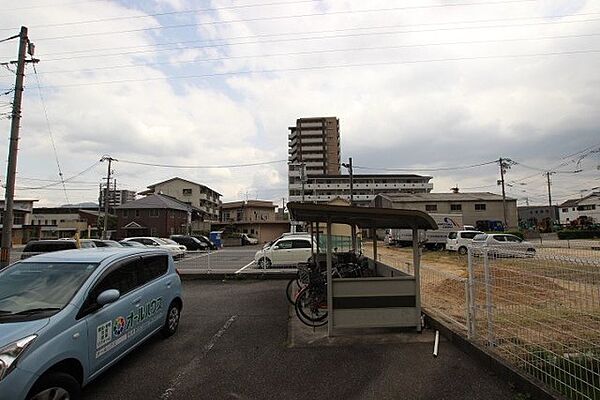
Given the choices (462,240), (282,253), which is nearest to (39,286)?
(282,253)

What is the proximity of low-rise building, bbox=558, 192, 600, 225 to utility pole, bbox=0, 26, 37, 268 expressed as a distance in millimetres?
69955

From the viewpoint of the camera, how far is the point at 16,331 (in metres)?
2.94

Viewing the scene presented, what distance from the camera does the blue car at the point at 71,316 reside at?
2830 millimetres

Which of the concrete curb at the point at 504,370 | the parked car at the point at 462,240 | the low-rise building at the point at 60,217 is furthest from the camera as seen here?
the low-rise building at the point at 60,217

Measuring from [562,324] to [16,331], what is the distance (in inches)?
202

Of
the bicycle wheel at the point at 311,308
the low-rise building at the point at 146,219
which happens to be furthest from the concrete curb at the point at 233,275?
the low-rise building at the point at 146,219

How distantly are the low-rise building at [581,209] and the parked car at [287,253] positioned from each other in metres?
61.0

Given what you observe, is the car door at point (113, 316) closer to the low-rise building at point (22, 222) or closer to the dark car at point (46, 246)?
the dark car at point (46, 246)

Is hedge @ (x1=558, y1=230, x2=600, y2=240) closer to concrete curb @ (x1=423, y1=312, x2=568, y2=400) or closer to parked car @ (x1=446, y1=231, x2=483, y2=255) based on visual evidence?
parked car @ (x1=446, y1=231, x2=483, y2=255)

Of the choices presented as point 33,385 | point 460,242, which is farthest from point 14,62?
point 460,242

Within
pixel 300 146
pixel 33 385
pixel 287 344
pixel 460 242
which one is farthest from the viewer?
pixel 300 146

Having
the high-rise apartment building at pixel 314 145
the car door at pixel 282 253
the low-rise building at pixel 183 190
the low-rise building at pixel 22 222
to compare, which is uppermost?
the high-rise apartment building at pixel 314 145

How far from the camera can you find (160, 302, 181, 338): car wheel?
561 cm

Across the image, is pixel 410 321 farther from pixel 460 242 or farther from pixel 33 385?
pixel 460 242
